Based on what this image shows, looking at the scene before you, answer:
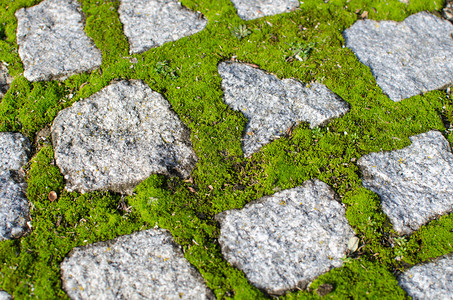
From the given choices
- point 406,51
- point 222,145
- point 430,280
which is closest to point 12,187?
point 222,145

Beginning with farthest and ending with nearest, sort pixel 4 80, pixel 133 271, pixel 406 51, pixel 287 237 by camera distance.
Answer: pixel 406 51
pixel 4 80
pixel 287 237
pixel 133 271

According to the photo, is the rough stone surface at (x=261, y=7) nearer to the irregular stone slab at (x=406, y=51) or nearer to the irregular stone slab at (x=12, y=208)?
the irregular stone slab at (x=406, y=51)

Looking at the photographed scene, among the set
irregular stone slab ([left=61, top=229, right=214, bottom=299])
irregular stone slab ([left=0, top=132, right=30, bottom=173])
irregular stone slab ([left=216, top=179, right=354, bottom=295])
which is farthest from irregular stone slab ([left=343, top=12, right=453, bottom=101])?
irregular stone slab ([left=0, top=132, right=30, bottom=173])

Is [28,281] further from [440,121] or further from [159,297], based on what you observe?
[440,121]

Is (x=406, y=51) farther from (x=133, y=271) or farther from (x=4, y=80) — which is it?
(x=4, y=80)

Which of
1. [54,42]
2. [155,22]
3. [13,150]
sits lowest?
[13,150]

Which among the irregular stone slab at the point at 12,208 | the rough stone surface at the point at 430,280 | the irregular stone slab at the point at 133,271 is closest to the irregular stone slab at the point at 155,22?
the irregular stone slab at the point at 12,208

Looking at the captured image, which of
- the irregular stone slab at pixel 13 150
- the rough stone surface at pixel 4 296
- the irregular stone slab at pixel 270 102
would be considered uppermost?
the irregular stone slab at pixel 270 102
